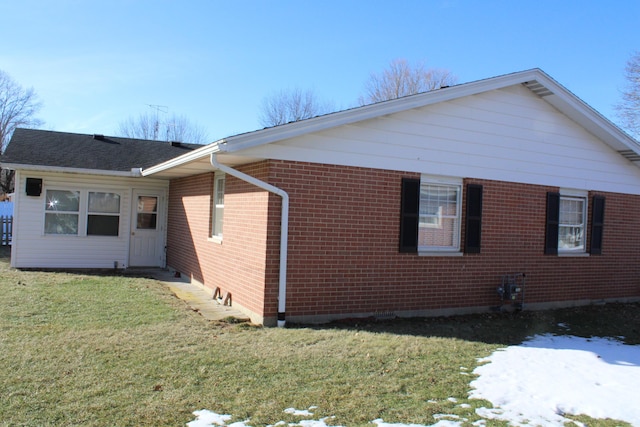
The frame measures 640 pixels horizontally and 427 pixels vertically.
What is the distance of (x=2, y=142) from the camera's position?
43.3 meters

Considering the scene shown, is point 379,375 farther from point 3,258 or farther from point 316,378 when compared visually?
point 3,258

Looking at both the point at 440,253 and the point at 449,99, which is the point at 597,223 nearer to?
the point at 440,253

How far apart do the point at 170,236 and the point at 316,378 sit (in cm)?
993

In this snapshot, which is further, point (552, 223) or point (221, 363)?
point (552, 223)

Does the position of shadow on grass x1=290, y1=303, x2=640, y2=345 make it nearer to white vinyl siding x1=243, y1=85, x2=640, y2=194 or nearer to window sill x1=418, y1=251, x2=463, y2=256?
window sill x1=418, y1=251, x2=463, y2=256

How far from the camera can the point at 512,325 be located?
8641 millimetres

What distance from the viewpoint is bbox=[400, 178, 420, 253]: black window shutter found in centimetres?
862

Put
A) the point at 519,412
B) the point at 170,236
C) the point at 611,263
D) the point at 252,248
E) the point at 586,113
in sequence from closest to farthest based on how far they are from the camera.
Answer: the point at 519,412
the point at 252,248
the point at 586,113
the point at 611,263
the point at 170,236

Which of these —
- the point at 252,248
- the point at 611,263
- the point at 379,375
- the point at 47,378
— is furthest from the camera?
the point at 611,263

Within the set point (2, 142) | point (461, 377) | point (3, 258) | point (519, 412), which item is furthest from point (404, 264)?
point (2, 142)

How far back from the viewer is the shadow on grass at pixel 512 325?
774 cm

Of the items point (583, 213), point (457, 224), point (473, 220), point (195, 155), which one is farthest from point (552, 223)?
point (195, 155)

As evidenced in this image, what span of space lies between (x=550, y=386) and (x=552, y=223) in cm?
554

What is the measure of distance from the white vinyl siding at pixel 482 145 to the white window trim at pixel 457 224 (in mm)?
146
